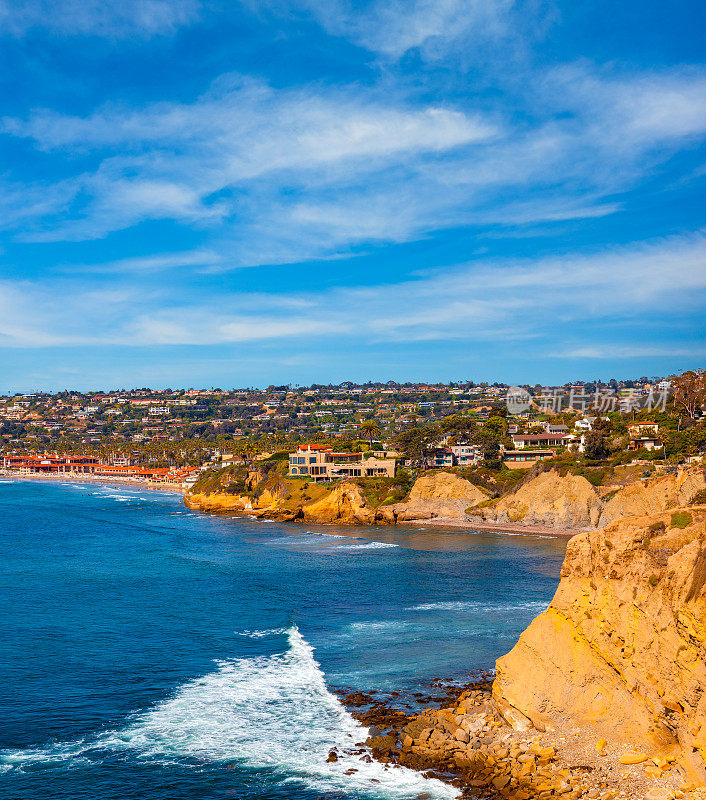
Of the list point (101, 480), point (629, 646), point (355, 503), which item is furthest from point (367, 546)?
point (101, 480)

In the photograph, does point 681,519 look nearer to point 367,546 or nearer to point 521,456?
point 367,546

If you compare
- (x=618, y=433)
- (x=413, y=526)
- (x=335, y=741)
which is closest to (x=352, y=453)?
(x=413, y=526)

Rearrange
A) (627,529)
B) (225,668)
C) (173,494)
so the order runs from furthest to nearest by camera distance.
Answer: (173,494), (225,668), (627,529)

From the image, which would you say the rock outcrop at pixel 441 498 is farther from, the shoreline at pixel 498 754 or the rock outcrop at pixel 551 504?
the shoreline at pixel 498 754

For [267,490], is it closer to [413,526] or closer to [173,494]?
[413,526]

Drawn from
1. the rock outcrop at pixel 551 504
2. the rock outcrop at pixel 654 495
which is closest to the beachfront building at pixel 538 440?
the rock outcrop at pixel 551 504

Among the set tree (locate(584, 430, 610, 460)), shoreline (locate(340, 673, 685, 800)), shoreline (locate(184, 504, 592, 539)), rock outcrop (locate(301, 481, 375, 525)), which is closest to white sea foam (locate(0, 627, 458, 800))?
shoreline (locate(340, 673, 685, 800))

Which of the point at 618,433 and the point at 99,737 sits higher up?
the point at 618,433
